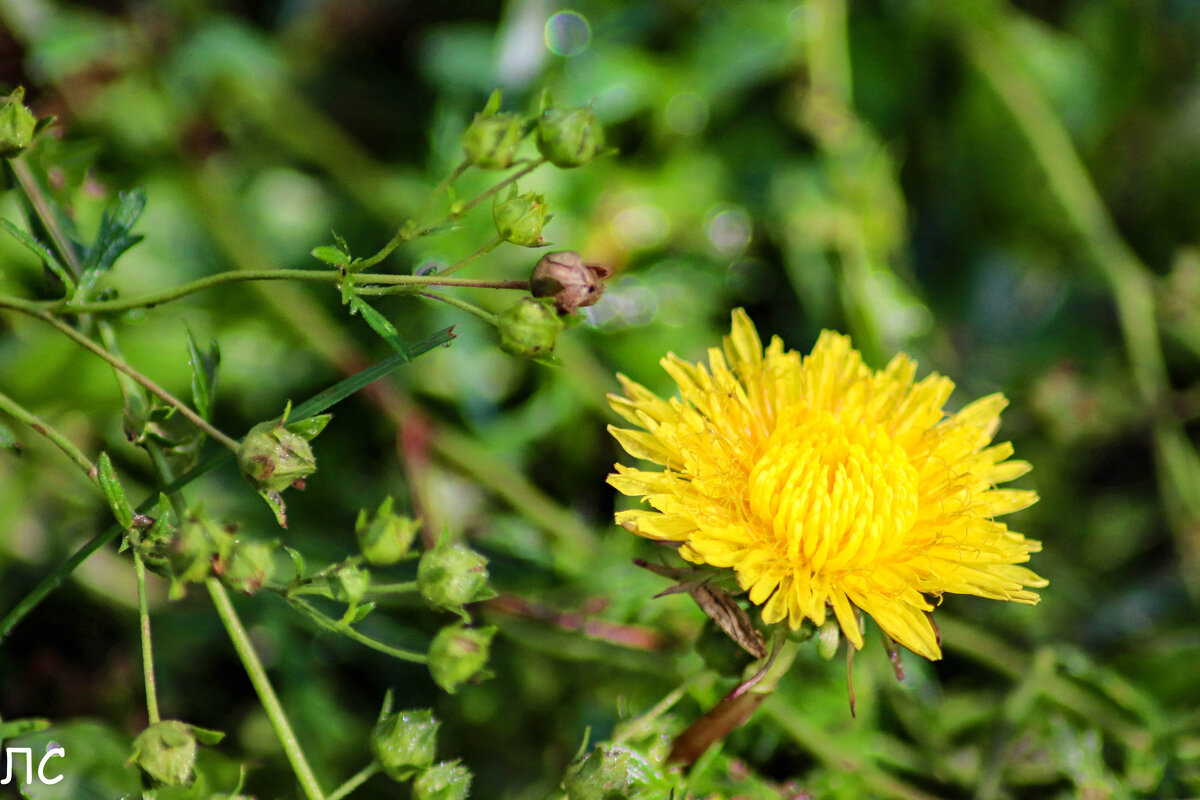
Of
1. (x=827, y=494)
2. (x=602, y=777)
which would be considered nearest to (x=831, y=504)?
(x=827, y=494)

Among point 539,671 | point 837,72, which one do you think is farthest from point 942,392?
point 837,72

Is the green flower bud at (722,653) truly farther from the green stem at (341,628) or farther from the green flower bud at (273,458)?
the green flower bud at (273,458)

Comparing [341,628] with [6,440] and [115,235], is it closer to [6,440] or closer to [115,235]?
[6,440]

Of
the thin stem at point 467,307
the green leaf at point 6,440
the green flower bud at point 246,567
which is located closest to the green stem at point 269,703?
the green flower bud at point 246,567

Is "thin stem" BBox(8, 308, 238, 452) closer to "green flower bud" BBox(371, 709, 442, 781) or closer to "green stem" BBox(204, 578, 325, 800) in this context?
"green stem" BBox(204, 578, 325, 800)

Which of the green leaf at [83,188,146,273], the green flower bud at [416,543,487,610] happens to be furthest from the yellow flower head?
the green leaf at [83,188,146,273]

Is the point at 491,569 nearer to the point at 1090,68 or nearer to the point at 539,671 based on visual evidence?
the point at 539,671
